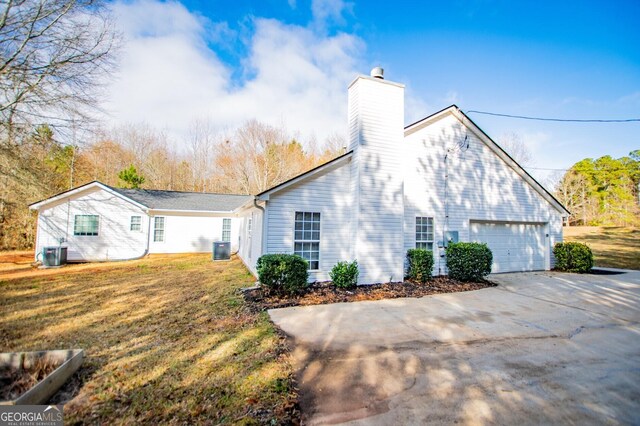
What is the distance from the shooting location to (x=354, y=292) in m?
7.69

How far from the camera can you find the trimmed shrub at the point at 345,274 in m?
7.98

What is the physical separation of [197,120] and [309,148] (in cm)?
1243

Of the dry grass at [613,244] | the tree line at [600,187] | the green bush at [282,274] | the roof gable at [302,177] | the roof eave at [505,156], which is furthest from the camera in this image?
the tree line at [600,187]

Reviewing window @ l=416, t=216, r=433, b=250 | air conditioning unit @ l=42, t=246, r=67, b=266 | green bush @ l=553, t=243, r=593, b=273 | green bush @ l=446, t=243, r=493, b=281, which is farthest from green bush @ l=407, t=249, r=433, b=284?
air conditioning unit @ l=42, t=246, r=67, b=266

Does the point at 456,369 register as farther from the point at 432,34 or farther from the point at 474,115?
the point at 432,34

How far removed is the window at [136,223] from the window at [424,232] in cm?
1469

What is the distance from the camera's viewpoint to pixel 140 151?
92.9 ft

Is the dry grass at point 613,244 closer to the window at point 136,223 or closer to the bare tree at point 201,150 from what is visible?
the window at point 136,223

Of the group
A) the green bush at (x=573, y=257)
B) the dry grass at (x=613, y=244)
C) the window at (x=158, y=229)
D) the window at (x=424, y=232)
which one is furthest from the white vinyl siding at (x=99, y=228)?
the dry grass at (x=613, y=244)

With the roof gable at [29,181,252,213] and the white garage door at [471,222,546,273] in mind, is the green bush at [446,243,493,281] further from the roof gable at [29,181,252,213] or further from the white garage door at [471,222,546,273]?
the roof gable at [29,181,252,213]

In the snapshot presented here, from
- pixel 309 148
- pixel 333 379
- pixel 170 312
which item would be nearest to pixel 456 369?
pixel 333 379

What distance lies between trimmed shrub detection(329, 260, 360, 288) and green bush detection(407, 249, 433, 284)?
7.06ft

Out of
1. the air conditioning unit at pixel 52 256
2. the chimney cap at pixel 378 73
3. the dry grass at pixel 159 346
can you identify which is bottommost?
the dry grass at pixel 159 346

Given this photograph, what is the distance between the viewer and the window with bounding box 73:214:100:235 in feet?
45.8
